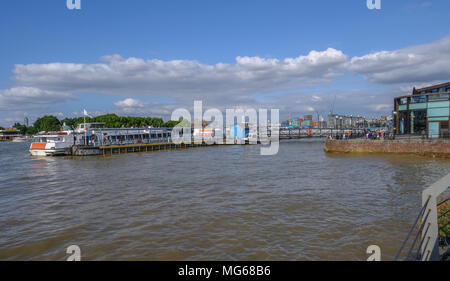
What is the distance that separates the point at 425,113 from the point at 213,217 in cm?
3787

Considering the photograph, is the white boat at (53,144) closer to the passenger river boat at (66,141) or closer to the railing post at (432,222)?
the passenger river boat at (66,141)

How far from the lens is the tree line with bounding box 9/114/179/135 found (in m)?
125

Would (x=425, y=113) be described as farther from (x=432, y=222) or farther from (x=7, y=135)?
(x=7, y=135)

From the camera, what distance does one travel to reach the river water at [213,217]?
8.95 meters

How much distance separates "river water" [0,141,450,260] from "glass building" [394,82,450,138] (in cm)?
2027

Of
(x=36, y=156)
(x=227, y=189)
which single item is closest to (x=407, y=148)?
(x=227, y=189)

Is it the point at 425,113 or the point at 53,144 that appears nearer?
the point at 425,113

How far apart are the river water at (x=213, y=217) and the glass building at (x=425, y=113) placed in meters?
20.3

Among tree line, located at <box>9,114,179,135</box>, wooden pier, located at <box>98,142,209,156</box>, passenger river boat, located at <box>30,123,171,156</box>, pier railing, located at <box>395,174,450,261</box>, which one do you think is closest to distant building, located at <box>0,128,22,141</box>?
tree line, located at <box>9,114,179,135</box>

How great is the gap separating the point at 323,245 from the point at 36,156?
160ft

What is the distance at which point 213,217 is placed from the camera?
39.2 ft

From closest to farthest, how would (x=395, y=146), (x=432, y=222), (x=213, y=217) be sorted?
(x=432, y=222), (x=213, y=217), (x=395, y=146)

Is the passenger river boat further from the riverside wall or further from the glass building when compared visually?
the glass building

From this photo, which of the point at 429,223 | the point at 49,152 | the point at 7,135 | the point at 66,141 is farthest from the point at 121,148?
the point at 7,135
